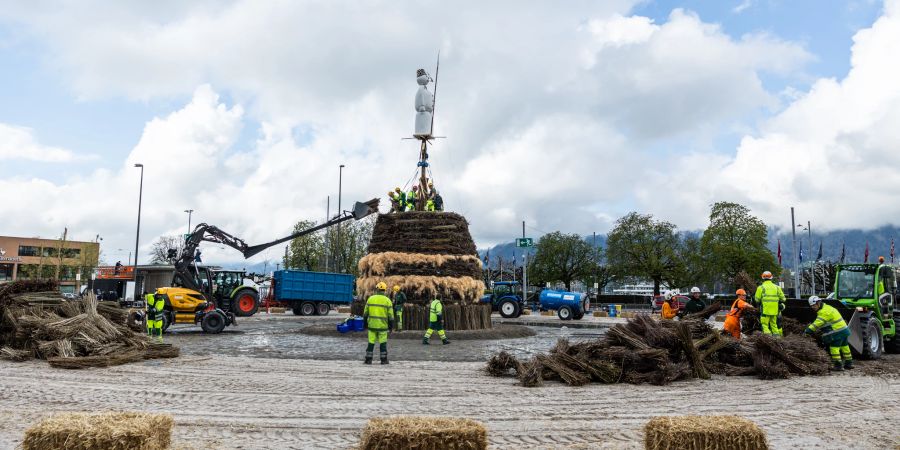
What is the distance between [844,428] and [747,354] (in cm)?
514

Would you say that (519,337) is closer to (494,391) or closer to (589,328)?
(589,328)

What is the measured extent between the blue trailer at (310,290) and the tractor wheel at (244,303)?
6564 mm

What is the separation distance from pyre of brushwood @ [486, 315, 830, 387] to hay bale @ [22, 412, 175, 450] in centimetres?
713

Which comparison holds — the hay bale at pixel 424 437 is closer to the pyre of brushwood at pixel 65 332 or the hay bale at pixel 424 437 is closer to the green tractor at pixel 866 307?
the pyre of brushwood at pixel 65 332

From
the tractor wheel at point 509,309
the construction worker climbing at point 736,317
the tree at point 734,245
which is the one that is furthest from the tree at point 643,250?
the construction worker climbing at point 736,317

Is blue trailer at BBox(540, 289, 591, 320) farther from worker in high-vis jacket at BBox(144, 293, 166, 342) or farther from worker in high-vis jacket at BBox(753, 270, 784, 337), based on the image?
worker in high-vis jacket at BBox(144, 293, 166, 342)

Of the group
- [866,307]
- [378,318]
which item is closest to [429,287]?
[378,318]

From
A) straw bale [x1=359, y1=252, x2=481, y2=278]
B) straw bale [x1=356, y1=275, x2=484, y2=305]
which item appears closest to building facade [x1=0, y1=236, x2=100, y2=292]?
straw bale [x1=359, y1=252, x2=481, y2=278]

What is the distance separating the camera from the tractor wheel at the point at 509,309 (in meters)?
34.6

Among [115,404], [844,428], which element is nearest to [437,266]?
[115,404]

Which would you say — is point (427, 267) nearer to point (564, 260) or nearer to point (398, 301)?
point (398, 301)

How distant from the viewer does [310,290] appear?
1503 inches

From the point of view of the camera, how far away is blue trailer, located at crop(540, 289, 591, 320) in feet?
114

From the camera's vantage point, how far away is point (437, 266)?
20.5m
